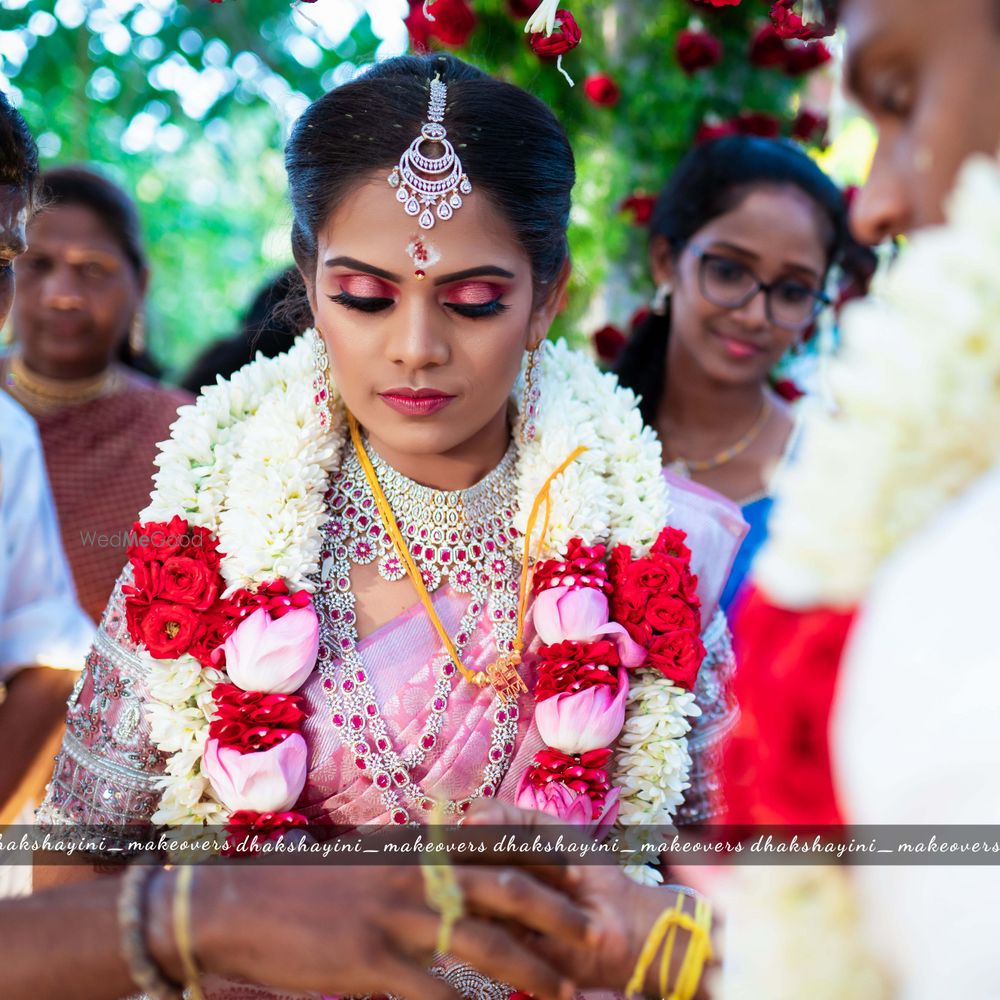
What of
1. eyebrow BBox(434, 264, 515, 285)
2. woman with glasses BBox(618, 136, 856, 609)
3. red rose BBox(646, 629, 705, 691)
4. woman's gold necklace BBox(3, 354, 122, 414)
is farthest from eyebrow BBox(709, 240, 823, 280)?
woman's gold necklace BBox(3, 354, 122, 414)

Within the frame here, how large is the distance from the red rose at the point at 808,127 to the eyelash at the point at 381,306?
275cm

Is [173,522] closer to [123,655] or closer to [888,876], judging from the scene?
[123,655]

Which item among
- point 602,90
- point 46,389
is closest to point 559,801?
point 602,90

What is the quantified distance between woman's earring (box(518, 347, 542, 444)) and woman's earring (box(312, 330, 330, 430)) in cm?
44

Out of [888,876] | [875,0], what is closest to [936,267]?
[875,0]

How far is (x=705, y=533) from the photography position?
2.59m

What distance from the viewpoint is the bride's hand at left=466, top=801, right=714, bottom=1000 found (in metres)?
1.55

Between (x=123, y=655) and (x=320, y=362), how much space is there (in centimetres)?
Result: 74

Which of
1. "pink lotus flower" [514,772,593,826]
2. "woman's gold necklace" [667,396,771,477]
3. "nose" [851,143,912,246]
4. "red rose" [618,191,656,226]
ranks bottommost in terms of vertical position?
"pink lotus flower" [514,772,593,826]

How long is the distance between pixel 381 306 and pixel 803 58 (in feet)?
9.22

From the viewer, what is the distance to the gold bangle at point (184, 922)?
140 cm

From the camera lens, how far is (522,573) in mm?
2410

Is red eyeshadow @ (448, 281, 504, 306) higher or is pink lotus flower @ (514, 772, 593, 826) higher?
red eyeshadow @ (448, 281, 504, 306)

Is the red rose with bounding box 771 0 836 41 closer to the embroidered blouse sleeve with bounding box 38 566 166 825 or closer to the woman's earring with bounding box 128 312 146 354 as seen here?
the embroidered blouse sleeve with bounding box 38 566 166 825
